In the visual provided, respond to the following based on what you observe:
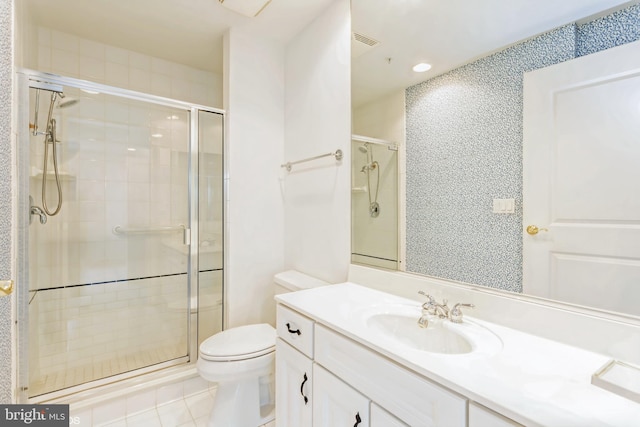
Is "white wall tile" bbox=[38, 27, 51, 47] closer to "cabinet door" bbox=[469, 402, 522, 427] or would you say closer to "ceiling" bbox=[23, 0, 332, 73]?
"ceiling" bbox=[23, 0, 332, 73]

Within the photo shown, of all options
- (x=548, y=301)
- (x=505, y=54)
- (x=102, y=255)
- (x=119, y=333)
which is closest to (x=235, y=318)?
(x=119, y=333)

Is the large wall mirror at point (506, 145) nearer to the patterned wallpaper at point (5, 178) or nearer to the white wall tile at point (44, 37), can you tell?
the patterned wallpaper at point (5, 178)

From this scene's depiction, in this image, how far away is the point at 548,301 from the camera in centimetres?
94

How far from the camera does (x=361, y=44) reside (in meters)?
1.60

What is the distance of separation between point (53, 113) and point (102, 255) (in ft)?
3.06

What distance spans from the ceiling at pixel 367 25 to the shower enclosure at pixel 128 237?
55 cm

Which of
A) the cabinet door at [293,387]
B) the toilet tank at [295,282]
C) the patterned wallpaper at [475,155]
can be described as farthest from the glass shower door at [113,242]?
the patterned wallpaper at [475,155]

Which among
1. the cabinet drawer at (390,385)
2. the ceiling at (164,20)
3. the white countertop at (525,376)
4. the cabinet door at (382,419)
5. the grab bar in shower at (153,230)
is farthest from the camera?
the grab bar in shower at (153,230)

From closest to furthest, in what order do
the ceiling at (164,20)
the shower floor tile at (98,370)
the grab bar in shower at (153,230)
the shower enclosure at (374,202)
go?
the shower enclosure at (374,202) → the shower floor tile at (98,370) → the ceiling at (164,20) → the grab bar in shower at (153,230)

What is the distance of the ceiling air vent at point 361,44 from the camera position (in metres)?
1.55

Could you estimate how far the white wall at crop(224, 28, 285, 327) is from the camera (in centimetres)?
203

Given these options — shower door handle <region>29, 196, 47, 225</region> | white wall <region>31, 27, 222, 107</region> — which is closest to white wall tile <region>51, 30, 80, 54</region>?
white wall <region>31, 27, 222, 107</region>

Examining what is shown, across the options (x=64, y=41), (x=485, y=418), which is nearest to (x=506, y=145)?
(x=485, y=418)

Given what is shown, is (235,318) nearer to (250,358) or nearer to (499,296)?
(250,358)
